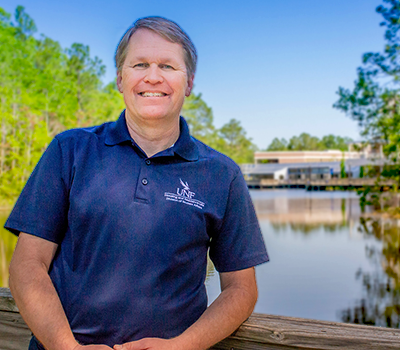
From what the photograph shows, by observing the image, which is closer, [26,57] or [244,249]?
[244,249]

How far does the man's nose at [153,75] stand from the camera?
1138 millimetres

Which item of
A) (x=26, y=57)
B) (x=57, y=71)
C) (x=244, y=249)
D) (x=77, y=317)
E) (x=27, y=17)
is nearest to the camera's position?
(x=77, y=317)

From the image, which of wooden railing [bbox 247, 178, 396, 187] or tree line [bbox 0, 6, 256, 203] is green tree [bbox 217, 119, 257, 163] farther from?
tree line [bbox 0, 6, 256, 203]

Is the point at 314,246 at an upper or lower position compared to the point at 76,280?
lower

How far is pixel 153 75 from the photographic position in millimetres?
1143

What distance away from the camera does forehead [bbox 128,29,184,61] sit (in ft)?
3.74

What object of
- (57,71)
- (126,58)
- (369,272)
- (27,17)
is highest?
(27,17)

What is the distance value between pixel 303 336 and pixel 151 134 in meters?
0.66

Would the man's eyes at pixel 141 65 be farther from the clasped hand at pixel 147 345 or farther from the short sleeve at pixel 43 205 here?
the clasped hand at pixel 147 345

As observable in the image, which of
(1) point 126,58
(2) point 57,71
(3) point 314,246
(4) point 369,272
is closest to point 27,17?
(2) point 57,71

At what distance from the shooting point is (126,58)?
3.85 feet

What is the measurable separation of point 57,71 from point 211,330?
23.2 metres

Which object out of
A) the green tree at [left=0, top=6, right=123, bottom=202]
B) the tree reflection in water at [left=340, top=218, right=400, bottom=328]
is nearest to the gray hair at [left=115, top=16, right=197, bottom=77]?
the tree reflection in water at [left=340, top=218, right=400, bottom=328]

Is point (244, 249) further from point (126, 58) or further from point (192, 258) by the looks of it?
point (126, 58)
